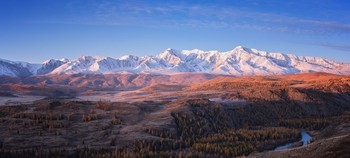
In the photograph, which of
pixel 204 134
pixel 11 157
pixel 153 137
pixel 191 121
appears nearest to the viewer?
pixel 11 157

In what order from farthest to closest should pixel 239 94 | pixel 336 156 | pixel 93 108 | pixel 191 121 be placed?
pixel 239 94 < pixel 93 108 < pixel 191 121 < pixel 336 156

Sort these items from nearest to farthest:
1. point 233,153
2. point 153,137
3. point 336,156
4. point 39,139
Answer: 1. point 336,156
2. point 233,153
3. point 39,139
4. point 153,137

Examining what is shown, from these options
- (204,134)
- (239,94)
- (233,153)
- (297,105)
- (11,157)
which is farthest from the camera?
(239,94)

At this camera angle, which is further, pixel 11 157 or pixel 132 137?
pixel 132 137

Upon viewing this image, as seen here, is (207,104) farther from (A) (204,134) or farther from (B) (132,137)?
(B) (132,137)

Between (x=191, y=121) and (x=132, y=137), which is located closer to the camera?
(x=132, y=137)

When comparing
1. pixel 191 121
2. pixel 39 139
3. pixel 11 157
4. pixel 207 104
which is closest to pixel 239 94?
pixel 207 104

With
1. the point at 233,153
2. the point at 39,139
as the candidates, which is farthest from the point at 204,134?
the point at 39,139

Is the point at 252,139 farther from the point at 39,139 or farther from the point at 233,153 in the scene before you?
the point at 39,139

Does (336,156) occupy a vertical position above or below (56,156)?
above
